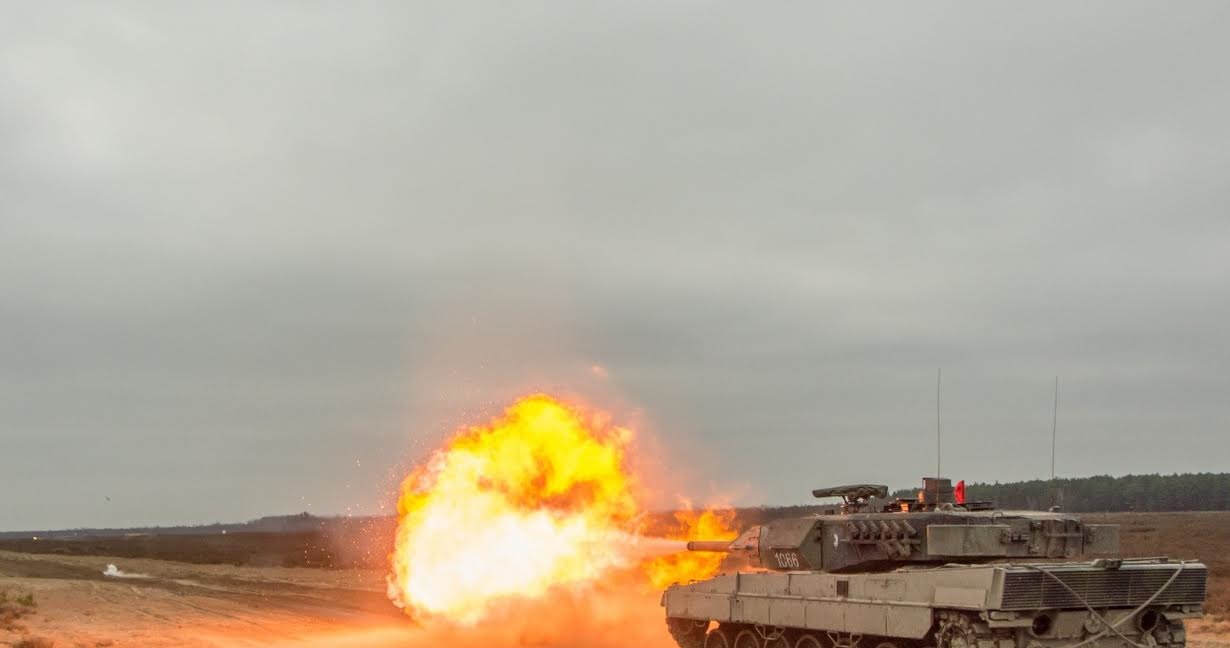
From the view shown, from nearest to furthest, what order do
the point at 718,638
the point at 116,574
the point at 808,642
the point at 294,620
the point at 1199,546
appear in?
the point at 808,642 → the point at 718,638 → the point at 294,620 → the point at 116,574 → the point at 1199,546

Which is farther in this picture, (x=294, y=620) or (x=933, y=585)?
(x=294, y=620)

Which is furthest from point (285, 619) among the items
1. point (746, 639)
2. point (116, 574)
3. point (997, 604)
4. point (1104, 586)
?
point (116, 574)

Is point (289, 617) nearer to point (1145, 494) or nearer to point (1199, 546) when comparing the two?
point (1199, 546)

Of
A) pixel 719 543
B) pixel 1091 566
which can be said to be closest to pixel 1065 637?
pixel 1091 566

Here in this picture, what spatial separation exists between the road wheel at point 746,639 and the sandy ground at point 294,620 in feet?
14.0

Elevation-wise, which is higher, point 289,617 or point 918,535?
point 918,535

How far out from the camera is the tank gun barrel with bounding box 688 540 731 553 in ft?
80.2

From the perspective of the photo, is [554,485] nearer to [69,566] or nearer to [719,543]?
[719,543]

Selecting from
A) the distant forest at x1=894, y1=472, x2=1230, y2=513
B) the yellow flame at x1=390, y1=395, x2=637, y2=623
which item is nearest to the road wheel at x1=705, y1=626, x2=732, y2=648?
the yellow flame at x1=390, y1=395, x2=637, y2=623

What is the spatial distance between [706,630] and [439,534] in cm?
801

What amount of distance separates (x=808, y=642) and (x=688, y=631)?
425 centimetres

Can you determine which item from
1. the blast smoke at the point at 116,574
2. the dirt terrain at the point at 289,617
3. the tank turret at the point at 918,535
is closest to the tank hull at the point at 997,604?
the tank turret at the point at 918,535

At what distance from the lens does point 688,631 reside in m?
24.6

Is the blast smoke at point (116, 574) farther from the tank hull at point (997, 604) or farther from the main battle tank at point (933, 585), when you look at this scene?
the tank hull at point (997, 604)
